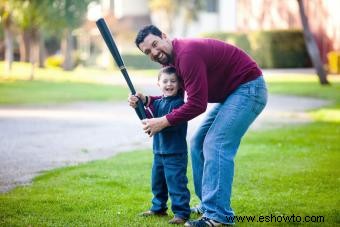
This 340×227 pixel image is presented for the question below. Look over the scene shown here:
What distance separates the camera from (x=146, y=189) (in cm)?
732

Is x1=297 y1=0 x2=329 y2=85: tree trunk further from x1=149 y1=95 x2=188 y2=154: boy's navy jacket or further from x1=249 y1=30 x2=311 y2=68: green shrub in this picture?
x1=149 y1=95 x2=188 y2=154: boy's navy jacket

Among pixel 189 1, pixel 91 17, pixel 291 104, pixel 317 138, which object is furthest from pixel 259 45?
pixel 317 138

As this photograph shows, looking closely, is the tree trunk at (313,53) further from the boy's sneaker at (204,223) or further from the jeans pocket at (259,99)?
the boy's sneaker at (204,223)

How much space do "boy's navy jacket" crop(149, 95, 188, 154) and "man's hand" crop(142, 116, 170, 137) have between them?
292mm

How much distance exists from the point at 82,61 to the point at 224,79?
148 ft

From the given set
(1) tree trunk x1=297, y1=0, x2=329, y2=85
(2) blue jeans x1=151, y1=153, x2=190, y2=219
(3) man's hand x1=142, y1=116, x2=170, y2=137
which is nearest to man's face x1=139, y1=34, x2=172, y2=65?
(3) man's hand x1=142, y1=116, x2=170, y2=137

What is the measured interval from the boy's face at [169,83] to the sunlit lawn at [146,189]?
1050 millimetres

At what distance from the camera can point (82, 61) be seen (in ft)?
163

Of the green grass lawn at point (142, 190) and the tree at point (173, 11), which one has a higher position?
the green grass lawn at point (142, 190)

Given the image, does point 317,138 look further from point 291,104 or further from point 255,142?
point 291,104

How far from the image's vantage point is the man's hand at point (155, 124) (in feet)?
17.2

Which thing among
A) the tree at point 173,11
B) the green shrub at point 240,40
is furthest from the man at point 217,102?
the tree at point 173,11

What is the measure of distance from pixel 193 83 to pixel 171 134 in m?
0.69

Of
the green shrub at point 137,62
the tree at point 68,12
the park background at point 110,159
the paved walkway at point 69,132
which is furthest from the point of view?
the green shrub at point 137,62
